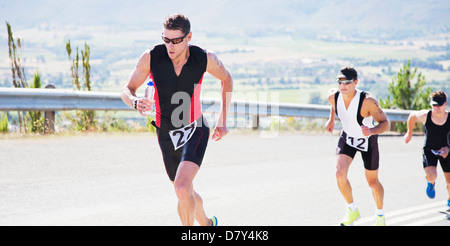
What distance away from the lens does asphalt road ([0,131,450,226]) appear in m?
6.87

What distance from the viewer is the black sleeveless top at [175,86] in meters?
5.29

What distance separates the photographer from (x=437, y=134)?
8211mm

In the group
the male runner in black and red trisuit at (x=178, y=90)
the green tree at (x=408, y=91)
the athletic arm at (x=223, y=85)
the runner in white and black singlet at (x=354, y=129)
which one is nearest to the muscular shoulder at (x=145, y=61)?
the male runner in black and red trisuit at (x=178, y=90)

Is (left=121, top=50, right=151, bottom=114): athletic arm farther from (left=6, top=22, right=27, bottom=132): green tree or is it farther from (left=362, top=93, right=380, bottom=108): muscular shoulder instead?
(left=6, top=22, right=27, bottom=132): green tree

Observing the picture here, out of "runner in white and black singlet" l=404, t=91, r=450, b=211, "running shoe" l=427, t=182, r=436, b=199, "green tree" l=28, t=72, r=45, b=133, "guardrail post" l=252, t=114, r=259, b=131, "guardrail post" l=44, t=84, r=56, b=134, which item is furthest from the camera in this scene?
"guardrail post" l=252, t=114, r=259, b=131

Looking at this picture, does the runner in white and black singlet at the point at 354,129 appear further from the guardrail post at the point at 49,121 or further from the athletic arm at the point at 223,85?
the guardrail post at the point at 49,121

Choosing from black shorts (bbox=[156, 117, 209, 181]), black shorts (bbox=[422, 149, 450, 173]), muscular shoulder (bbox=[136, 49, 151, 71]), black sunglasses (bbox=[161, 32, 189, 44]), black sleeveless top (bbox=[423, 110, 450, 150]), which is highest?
black sunglasses (bbox=[161, 32, 189, 44])

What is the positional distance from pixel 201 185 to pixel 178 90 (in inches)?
141

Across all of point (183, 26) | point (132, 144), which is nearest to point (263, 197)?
point (183, 26)

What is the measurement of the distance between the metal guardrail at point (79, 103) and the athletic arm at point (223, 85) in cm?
623

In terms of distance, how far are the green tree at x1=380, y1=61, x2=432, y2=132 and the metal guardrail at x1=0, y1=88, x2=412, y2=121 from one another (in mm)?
6830

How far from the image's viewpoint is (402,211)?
301 inches

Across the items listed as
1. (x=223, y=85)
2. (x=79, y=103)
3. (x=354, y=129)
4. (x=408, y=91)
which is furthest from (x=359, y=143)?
(x=408, y=91)

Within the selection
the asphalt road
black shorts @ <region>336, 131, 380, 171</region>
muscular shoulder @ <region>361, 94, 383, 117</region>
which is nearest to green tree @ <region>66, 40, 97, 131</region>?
the asphalt road
